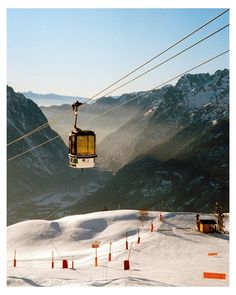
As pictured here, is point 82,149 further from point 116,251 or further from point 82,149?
point 116,251

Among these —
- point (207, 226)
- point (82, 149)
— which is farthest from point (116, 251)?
point (82, 149)

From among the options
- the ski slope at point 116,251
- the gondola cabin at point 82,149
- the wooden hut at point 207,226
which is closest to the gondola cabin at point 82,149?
the gondola cabin at point 82,149

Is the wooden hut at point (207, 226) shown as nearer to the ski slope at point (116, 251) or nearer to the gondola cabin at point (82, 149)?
the ski slope at point (116, 251)

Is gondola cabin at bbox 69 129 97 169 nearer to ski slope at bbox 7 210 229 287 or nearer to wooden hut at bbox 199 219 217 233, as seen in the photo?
ski slope at bbox 7 210 229 287

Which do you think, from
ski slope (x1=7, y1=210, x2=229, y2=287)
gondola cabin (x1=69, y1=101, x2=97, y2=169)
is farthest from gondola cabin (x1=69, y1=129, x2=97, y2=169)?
ski slope (x1=7, y1=210, x2=229, y2=287)

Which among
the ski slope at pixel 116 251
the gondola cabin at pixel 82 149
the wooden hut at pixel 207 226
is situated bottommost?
the ski slope at pixel 116 251
